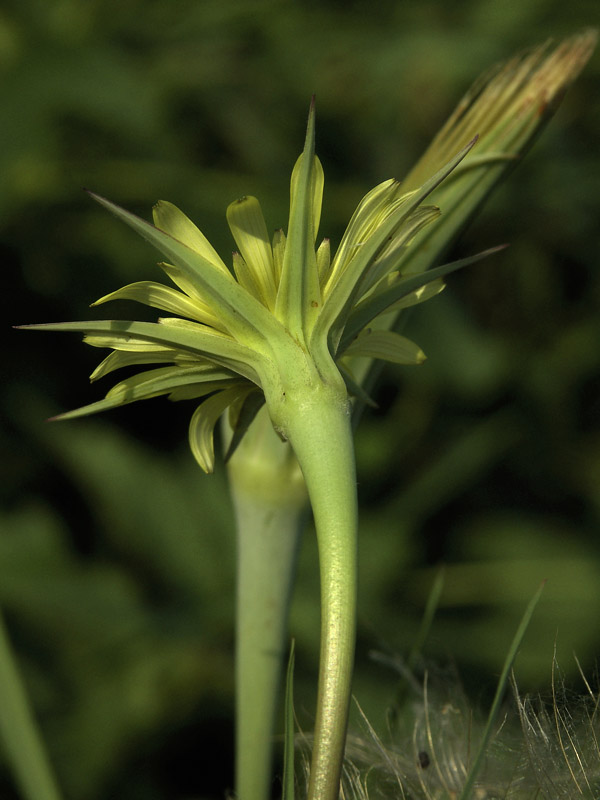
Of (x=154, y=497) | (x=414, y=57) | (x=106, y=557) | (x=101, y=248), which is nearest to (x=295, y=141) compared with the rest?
(x=414, y=57)

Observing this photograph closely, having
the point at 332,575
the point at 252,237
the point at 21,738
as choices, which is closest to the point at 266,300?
the point at 252,237

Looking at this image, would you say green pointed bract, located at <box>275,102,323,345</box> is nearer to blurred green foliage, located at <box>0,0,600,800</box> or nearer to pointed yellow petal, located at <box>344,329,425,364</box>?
pointed yellow petal, located at <box>344,329,425,364</box>

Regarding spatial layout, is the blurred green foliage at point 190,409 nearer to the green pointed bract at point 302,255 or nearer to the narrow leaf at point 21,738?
the narrow leaf at point 21,738

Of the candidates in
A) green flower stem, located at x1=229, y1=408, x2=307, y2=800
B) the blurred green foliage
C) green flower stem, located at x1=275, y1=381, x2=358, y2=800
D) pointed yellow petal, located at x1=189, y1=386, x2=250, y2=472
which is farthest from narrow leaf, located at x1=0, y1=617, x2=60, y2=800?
the blurred green foliage

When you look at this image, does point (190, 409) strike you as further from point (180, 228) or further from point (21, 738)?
point (180, 228)

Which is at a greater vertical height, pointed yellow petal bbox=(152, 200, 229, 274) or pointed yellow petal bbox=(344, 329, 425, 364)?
pointed yellow petal bbox=(152, 200, 229, 274)

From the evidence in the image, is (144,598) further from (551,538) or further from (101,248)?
(551,538)
